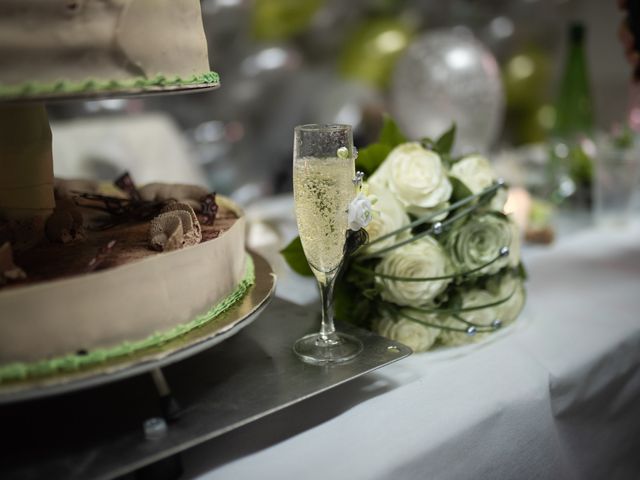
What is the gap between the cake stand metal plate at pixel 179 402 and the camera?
70 cm

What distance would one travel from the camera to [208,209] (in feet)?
3.34

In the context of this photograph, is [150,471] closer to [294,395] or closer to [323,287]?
[294,395]

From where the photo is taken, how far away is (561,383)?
3.28 feet

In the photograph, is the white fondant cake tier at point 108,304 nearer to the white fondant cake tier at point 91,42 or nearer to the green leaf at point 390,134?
the white fondant cake tier at point 91,42

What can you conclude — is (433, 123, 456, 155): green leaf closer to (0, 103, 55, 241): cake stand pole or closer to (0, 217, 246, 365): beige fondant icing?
(0, 217, 246, 365): beige fondant icing

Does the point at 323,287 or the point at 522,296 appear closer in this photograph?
the point at 323,287

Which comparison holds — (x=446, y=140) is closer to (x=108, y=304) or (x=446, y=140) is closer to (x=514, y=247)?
(x=514, y=247)

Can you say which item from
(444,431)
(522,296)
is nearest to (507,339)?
(522,296)

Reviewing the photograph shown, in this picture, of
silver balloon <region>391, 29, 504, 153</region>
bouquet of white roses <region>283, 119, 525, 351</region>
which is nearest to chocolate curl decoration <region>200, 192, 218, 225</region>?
bouquet of white roses <region>283, 119, 525, 351</region>

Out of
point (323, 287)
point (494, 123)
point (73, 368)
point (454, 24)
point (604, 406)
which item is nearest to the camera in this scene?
point (73, 368)

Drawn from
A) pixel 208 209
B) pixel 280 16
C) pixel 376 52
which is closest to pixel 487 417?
pixel 208 209

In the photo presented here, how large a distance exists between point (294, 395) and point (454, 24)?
11.6 feet

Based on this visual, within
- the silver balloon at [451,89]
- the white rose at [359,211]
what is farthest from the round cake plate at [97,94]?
the silver balloon at [451,89]

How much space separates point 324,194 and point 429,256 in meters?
0.26
